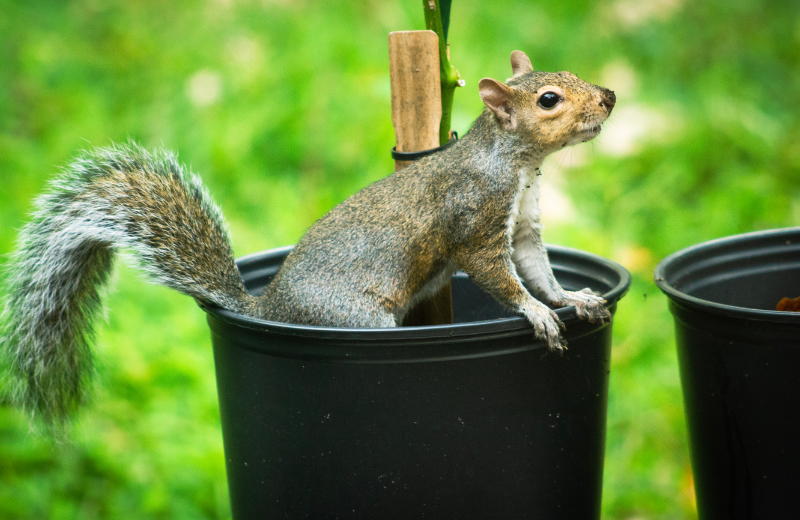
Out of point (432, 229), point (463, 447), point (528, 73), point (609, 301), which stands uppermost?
point (528, 73)

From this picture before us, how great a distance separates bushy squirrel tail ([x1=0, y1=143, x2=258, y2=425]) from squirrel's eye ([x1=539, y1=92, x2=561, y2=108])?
472mm

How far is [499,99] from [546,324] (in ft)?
0.97

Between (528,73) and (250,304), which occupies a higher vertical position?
(528,73)

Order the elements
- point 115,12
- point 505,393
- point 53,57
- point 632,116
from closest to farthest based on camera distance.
Result: point 505,393
point 632,116
point 53,57
point 115,12

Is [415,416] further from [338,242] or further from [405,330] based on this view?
[338,242]

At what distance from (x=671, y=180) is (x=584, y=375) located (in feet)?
5.30

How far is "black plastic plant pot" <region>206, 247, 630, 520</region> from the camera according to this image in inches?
33.8

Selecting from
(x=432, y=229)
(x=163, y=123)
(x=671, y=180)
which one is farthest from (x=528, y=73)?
(x=163, y=123)

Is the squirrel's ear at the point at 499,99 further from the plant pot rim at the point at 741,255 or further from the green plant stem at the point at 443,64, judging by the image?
the plant pot rim at the point at 741,255

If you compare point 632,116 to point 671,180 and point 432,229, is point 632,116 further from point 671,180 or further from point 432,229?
point 432,229

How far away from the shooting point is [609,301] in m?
0.95

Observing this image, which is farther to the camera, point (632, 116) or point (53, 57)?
point (53, 57)

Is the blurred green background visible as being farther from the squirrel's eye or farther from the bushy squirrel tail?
the squirrel's eye

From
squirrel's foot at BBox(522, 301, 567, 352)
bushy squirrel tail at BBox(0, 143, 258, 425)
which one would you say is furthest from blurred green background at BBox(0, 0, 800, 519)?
squirrel's foot at BBox(522, 301, 567, 352)
